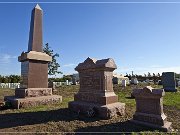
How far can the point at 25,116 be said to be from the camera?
25.3 ft

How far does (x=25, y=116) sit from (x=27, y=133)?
88.8 inches

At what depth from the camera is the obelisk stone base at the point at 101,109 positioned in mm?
7367

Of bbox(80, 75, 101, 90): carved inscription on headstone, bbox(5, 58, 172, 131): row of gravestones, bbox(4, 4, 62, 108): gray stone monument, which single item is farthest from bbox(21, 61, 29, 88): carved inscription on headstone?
bbox(80, 75, 101, 90): carved inscription on headstone

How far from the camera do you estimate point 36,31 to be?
11820mm

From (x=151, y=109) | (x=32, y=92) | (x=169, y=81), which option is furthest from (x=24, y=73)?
(x=169, y=81)

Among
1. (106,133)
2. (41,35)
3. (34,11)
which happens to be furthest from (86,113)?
(34,11)

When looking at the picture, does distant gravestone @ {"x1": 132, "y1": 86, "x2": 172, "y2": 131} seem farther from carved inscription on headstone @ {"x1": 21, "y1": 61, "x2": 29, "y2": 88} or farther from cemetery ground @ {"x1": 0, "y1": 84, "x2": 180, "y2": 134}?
carved inscription on headstone @ {"x1": 21, "y1": 61, "x2": 29, "y2": 88}

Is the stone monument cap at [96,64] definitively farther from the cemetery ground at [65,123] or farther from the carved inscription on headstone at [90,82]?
the cemetery ground at [65,123]

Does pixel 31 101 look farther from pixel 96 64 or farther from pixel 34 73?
pixel 96 64

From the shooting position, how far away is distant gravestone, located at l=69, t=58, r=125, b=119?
7662mm

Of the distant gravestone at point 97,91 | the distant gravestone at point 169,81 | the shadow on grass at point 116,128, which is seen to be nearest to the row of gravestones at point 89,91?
the distant gravestone at point 97,91

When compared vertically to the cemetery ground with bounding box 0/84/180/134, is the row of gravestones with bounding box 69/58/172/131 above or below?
above

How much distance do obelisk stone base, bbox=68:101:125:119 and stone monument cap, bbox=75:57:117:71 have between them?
157 cm

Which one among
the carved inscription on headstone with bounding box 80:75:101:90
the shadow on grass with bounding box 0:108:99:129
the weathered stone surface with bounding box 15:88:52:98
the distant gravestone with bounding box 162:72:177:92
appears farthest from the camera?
the distant gravestone with bounding box 162:72:177:92
